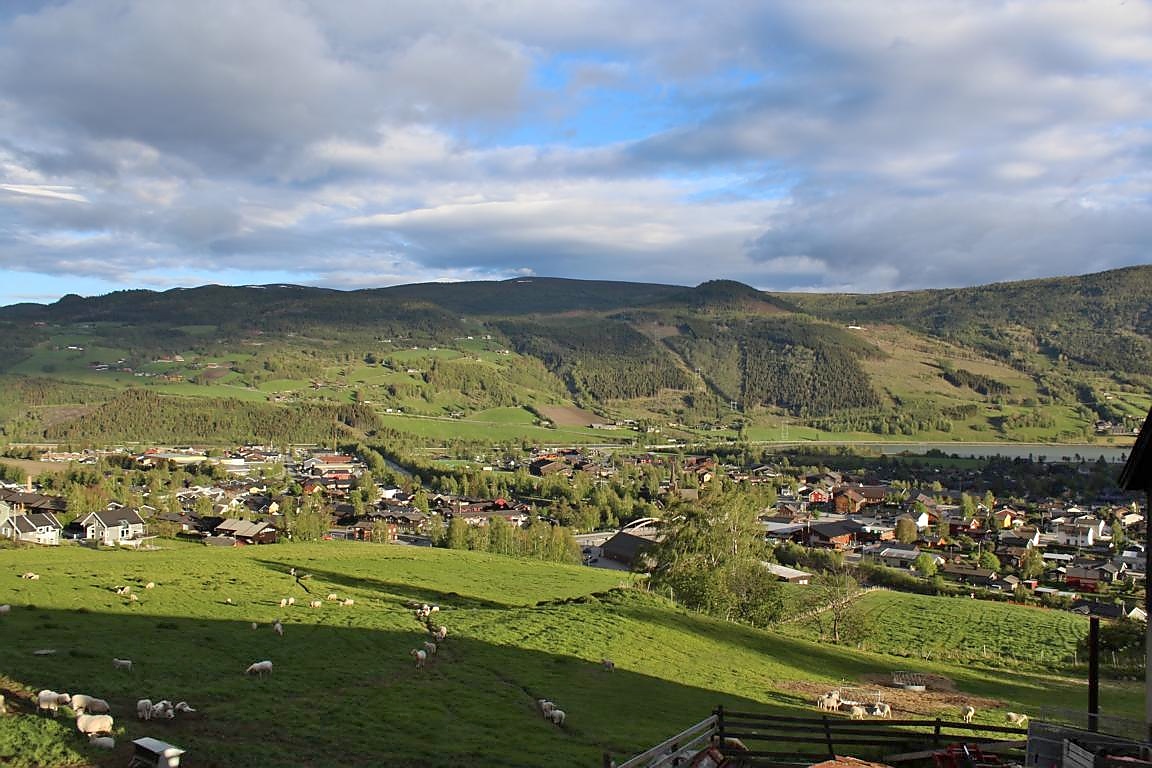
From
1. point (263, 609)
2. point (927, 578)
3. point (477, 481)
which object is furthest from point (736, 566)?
point (477, 481)

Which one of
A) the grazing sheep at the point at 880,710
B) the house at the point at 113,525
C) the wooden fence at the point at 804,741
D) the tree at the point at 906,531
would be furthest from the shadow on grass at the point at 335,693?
the tree at the point at 906,531

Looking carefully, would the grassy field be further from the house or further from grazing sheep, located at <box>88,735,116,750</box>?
the house

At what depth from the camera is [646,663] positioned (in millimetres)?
32250

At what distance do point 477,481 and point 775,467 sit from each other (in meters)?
78.0

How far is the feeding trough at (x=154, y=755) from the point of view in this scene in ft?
50.1

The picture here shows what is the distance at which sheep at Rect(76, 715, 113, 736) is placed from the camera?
16641 millimetres

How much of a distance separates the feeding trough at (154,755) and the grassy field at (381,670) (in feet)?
1.25

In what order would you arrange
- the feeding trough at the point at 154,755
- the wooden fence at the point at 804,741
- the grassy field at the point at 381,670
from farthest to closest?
the grassy field at the point at 381,670, the wooden fence at the point at 804,741, the feeding trough at the point at 154,755

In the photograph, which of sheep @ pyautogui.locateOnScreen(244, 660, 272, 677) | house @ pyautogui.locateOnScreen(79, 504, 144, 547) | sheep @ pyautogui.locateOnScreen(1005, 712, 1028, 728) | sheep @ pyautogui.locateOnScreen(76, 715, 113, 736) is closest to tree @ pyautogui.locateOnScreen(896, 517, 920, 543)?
sheep @ pyautogui.locateOnScreen(1005, 712, 1028, 728)

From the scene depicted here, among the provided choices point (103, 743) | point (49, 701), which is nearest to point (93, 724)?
point (103, 743)

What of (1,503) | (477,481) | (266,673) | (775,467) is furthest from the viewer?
(775,467)

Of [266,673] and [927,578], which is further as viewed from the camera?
[927,578]

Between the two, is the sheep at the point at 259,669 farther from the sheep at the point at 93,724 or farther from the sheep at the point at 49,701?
the sheep at the point at 93,724

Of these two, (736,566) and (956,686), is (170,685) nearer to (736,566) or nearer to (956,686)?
(956,686)
